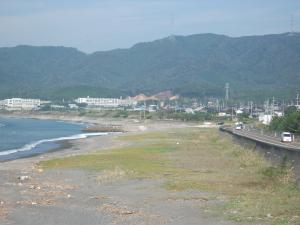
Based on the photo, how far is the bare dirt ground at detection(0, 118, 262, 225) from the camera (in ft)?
62.8

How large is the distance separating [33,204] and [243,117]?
A: 509 ft

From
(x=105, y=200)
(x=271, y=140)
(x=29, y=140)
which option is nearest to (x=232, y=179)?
(x=105, y=200)

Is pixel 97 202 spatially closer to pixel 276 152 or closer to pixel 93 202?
pixel 93 202

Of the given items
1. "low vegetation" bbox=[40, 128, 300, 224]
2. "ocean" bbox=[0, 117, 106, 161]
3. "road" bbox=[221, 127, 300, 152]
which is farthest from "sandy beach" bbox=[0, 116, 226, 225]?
"ocean" bbox=[0, 117, 106, 161]

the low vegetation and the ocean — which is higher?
the low vegetation

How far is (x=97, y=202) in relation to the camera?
2303 centimetres

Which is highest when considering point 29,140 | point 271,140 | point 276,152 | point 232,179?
point 276,152

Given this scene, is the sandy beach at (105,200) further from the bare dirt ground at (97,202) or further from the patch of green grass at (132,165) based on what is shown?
the patch of green grass at (132,165)

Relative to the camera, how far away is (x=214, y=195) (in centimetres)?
2417

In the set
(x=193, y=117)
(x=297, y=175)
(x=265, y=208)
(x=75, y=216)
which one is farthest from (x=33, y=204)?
(x=193, y=117)

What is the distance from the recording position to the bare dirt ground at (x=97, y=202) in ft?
62.8

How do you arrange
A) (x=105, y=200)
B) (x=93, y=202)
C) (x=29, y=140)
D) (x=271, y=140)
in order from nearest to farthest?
1. (x=93, y=202)
2. (x=105, y=200)
3. (x=271, y=140)
4. (x=29, y=140)

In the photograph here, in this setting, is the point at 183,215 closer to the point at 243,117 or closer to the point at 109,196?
the point at 109,196

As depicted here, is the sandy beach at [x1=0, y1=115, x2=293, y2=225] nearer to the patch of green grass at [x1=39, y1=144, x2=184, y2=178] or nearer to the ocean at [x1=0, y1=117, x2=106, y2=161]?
the patch of green grass at [x1=39, y1=144, x2=184, y2=178]
